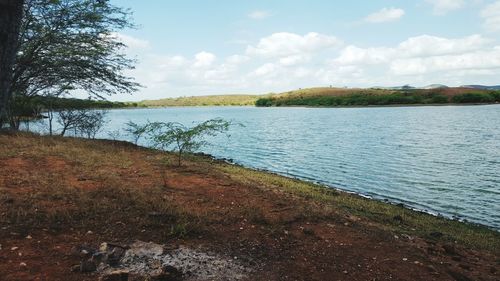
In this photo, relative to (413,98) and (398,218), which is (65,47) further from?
(413,98)

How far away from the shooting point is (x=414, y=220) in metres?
13.0

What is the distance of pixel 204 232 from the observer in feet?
25.2

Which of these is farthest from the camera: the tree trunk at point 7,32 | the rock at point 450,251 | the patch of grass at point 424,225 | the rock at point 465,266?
the tree trunk at point 7,32

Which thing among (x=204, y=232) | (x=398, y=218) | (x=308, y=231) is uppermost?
(x=204, y=232)

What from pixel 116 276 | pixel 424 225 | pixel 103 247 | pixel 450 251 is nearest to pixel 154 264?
pixel 116 276

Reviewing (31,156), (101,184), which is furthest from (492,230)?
(31,156)

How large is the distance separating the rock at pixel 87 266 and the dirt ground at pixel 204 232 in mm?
98

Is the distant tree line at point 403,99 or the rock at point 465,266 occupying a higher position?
the distant tree line at point 403,99

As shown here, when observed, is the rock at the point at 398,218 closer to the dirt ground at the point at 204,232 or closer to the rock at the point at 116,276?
the dirt ground at the point at 204,232

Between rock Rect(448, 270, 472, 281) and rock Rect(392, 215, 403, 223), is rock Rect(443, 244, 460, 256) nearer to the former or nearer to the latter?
rock Rect(448, 270, 472, 281)

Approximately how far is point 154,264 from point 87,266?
0.92 metres

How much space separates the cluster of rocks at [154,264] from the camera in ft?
18.6

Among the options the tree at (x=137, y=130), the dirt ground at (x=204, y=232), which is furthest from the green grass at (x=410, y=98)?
the dirt ground at (x=204, y=232)

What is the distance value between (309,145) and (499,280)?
33735mm
